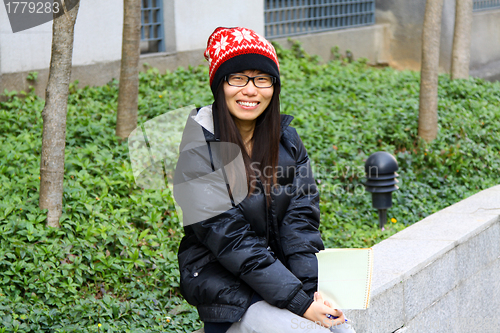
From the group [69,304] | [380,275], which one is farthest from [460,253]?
[69,304]

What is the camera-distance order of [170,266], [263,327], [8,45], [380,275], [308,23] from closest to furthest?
[263,327]
[380,275]
[170,266]
[8,45]
[308,23]

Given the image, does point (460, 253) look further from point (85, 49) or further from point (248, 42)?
point (85, 49)

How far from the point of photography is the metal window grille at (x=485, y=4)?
47.7 feet

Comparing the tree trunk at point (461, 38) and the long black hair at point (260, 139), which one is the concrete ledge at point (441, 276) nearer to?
the long black hair at point (260, 139)

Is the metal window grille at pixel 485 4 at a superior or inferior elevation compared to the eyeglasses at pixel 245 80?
superior

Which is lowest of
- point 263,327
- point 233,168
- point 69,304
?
point 69,304

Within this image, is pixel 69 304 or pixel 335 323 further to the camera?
pixel 69 304

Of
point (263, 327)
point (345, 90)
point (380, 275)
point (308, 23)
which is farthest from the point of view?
point (308, 23)

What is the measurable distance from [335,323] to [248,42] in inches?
49.1

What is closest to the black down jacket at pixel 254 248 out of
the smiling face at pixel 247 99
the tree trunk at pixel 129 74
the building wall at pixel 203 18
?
the smiling face at pixel 247 99

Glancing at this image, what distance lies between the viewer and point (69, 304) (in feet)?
11.0

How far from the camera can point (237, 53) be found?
236 cm

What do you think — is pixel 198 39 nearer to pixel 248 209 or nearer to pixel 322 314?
pixel 248 209

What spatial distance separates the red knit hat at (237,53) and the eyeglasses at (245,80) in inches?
1.6
